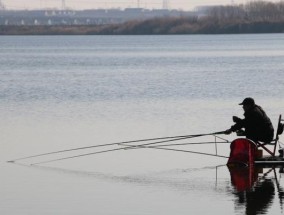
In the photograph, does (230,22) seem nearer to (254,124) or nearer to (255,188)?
(254,124)

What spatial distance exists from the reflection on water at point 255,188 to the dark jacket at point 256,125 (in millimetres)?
544

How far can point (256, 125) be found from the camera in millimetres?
18531

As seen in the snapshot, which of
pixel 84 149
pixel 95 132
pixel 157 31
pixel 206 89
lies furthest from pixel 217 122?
pixel 157 31

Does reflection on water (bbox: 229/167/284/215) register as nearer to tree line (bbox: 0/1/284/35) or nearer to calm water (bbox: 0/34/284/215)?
calm water (bbox: 0/34/284/215)

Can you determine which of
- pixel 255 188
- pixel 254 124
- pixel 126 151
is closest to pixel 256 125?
pixel 254 124

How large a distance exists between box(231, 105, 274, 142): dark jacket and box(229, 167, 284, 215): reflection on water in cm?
54

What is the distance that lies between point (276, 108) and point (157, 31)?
153038 mm

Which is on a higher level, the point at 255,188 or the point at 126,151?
the point at 255,188

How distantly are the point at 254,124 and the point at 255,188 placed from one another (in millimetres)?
1904

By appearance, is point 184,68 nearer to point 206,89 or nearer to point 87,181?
point 206,89

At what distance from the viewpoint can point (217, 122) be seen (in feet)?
91.4

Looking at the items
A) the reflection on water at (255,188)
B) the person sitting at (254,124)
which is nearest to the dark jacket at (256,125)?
the person sitting at (254,124)

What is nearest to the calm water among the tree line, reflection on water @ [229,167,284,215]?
reflection on water @ [229,167,284,215]

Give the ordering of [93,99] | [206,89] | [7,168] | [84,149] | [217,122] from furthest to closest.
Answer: [206,89] < [93,99] < [217,122] < [84,149] < [7,168]
